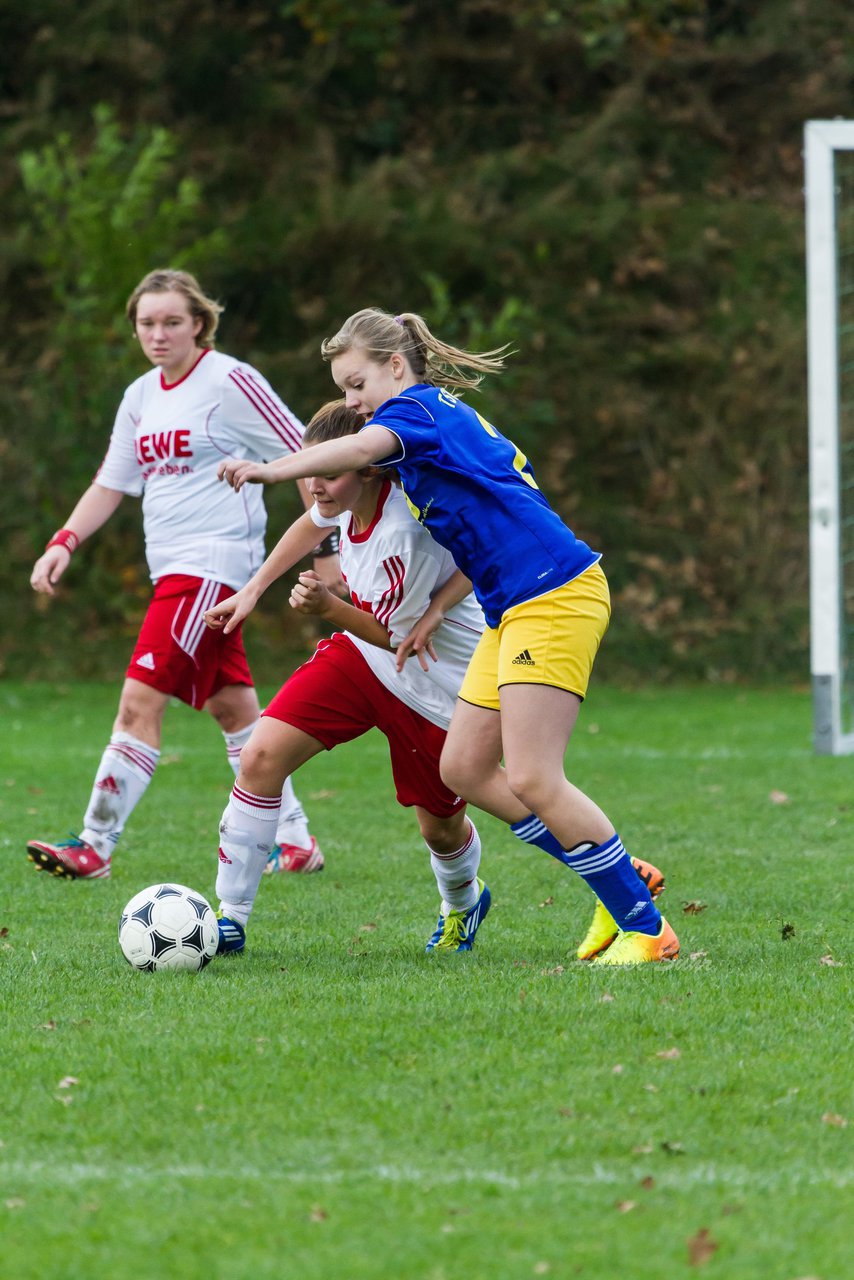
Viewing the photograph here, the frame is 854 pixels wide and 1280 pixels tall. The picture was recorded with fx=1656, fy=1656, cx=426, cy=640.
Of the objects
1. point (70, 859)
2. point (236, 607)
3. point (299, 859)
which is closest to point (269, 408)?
point (299, 859)

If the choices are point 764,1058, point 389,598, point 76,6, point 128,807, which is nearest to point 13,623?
point 76,6

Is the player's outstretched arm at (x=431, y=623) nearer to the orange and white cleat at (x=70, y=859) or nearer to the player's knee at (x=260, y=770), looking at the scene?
the player's knee at (x=260, y=770)

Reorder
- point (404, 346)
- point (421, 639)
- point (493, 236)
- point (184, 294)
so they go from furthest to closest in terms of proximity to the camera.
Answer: point (493, 236)
point (184, 294)
point (421, 639)
point (404, 346)

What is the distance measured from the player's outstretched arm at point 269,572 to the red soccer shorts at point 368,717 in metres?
0.28

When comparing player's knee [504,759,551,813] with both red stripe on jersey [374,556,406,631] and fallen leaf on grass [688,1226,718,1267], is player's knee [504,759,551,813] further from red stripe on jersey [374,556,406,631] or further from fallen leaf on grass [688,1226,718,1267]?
fallen leaf on grass [688,1226,718,1267]

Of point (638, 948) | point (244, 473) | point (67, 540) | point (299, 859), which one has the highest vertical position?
point (244, 473)

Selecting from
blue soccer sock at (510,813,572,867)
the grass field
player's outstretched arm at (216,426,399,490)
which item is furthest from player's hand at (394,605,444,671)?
the grass field

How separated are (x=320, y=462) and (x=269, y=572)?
2.94 feet

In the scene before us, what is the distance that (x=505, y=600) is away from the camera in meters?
4.57

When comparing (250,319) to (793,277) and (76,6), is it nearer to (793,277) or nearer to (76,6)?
(76,6)

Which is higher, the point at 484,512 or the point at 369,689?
the point at 484,512

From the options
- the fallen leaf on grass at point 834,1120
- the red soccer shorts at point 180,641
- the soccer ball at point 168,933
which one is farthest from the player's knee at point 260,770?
the fallen leaf on grass at point 834,1120

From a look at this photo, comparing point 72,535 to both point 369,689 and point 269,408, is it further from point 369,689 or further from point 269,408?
point 369,689

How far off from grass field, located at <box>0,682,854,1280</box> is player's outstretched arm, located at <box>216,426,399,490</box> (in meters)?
1.35
